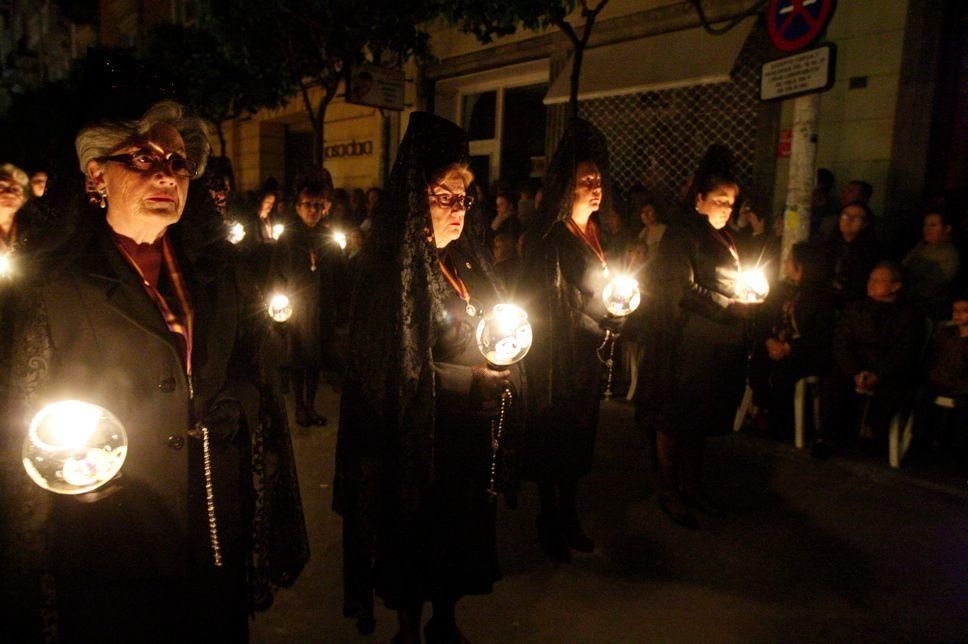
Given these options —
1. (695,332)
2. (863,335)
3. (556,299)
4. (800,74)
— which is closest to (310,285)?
(556,299)

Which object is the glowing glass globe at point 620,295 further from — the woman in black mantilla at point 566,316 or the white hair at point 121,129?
the white hair at point 121,129

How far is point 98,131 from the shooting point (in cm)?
204

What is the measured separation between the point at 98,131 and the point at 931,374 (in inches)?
244

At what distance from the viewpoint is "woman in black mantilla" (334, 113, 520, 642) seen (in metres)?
2.73

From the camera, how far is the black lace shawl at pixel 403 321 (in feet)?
8.91

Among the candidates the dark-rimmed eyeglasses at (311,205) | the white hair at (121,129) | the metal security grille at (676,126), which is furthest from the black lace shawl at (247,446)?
the metal security grille at (676,126)

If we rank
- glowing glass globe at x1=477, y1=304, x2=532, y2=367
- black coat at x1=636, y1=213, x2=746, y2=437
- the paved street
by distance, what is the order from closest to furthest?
glowing glass globe at x1=477, y1=304, x2=532, y2=367
the paved street
black coat at x1=636, y1=213, x2=746, y2=437

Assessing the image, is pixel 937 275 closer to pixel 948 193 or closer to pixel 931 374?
pixel 931 374

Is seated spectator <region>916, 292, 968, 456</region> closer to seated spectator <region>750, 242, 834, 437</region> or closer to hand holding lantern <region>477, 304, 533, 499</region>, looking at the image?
seated spectator <region>750, 242, 834, 437</region>

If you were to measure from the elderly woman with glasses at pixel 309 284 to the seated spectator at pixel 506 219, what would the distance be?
3.24 meters

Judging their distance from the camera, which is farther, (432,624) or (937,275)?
(937,275)

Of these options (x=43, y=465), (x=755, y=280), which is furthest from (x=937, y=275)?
(x=43, y=465)

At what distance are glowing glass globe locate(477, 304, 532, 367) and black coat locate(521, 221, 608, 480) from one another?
1.26 m

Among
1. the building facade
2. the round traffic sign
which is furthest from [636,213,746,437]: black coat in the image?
the building facade
